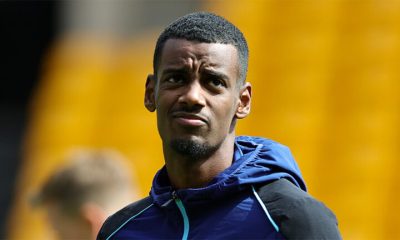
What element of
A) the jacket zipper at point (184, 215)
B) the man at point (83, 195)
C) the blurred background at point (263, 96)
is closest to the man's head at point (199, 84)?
the jacket zipper at point (184, 215)

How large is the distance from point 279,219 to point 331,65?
Answer: 4.96 m

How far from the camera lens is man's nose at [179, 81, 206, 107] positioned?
224cm

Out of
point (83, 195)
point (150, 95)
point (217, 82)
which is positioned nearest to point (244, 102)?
point (217, 82)

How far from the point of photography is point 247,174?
2268 mm

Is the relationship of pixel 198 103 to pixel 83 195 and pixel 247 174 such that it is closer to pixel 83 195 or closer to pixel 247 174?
pixel 247 174

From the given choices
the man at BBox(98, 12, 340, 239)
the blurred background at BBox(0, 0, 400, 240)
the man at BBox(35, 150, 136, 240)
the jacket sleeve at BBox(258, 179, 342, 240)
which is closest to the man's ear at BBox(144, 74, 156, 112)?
the man at BBox(98, 12, 340, 239)

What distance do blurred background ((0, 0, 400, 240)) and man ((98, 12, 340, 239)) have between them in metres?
3.87

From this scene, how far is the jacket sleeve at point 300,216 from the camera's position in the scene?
2098 millimetres

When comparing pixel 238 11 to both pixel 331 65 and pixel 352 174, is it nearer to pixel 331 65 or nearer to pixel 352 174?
pixel 331 65

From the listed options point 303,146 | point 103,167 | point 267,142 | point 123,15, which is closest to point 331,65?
point 303,146

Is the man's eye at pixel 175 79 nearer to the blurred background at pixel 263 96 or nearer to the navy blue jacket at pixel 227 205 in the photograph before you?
the navy blue jacket at pixel 227 205

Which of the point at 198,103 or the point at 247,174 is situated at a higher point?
the point at 198,103

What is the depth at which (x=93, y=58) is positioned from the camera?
→ 26.9ft

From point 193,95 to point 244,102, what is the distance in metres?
0.18
